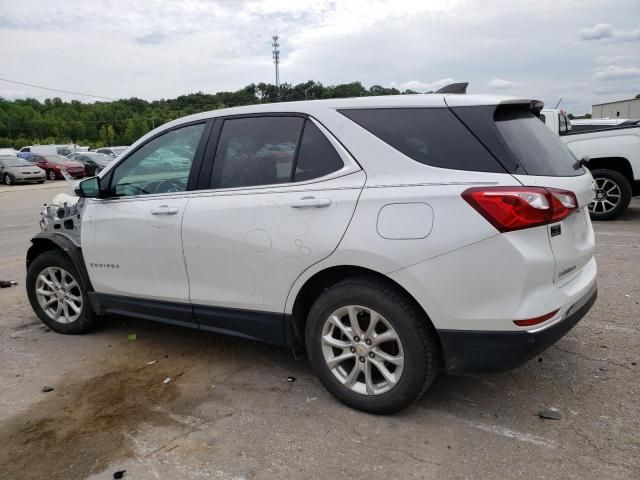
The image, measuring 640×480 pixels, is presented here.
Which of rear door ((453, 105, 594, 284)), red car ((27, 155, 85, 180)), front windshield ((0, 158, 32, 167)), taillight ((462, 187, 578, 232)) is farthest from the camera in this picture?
red car ((27, 155, 85, 180))

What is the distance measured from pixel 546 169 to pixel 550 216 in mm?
345

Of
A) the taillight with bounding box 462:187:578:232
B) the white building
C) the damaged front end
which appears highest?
the white building

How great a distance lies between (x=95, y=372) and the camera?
382cm

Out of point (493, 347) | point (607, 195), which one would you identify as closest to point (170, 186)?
point (493, 347)

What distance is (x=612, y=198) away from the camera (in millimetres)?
8945

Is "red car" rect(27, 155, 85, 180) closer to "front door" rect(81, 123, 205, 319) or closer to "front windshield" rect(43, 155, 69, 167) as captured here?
"front windshield" rect(43, 155, 69, 167)

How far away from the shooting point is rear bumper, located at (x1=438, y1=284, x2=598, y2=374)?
263 cm

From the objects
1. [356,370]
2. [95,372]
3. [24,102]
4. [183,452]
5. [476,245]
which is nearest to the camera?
[476,245]

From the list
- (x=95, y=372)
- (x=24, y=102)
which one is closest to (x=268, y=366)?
(x=95, y=372)

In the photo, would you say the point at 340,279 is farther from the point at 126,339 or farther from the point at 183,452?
the point at 126,339

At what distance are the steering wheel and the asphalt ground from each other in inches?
49.5

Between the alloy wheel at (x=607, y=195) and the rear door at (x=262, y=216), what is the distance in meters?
7.34

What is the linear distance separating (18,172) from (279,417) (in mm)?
27098

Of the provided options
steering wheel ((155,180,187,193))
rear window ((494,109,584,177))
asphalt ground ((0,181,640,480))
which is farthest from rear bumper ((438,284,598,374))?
steering wheel ((155,180,187,193))
